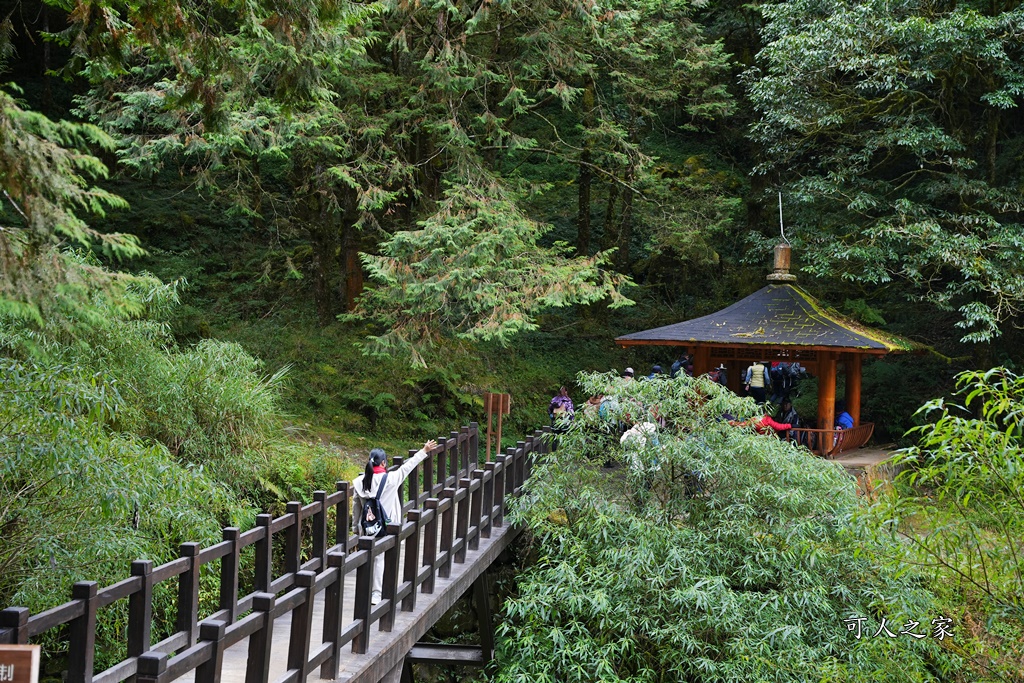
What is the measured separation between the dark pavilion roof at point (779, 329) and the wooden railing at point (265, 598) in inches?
228

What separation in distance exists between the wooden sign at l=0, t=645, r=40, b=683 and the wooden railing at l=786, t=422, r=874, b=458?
35.1 feet

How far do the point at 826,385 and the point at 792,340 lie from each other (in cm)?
103

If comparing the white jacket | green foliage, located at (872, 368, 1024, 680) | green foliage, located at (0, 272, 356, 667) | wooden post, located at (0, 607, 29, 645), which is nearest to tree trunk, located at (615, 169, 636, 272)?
green foliage, located at (0, 272, 356, 667)

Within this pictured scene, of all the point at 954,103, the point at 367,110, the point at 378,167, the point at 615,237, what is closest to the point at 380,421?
the point at 378,167

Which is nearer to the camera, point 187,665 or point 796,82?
point 187,665

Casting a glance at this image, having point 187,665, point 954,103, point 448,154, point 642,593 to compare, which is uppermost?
point 954,103

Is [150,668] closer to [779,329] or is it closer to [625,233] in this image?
[779,329]

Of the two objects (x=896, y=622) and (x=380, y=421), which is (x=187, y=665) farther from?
(x=380, y=421)

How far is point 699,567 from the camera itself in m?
7.76

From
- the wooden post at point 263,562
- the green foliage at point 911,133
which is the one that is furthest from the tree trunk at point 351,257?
the wooden post at point 263,562

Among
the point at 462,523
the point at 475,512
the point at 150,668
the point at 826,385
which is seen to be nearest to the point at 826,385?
the point at 826,385

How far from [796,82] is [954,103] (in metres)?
2.86

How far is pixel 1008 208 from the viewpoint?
48.4 feet

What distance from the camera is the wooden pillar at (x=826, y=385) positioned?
42.5ft
